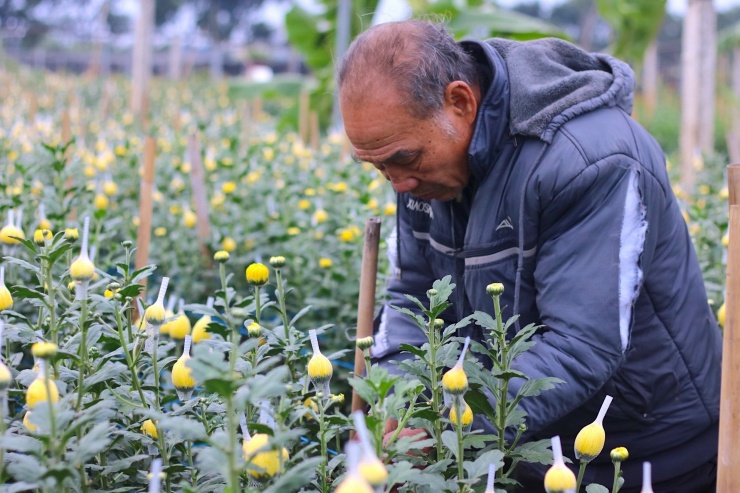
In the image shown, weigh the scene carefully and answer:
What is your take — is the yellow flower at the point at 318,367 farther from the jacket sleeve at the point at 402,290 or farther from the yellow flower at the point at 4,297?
the jacket sleeve at the point at 402,290

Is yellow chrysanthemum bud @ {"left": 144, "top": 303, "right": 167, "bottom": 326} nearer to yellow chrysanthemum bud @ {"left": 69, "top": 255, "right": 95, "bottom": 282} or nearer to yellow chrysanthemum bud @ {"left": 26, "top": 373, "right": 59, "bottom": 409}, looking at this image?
yellow chrysanthemum bud @ {"left": 69, "top": 255, "right": 95, "bottom": 282}

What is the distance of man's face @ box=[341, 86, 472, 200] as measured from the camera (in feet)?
5.21

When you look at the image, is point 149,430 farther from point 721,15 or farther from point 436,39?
point 721,15

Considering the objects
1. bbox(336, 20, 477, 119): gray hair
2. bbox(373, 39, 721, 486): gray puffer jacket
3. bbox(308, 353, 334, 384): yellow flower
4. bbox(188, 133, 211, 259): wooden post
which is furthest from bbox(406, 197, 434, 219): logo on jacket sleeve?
bbox(188, 133, 211, 259): wooden post

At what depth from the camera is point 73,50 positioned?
31.6m

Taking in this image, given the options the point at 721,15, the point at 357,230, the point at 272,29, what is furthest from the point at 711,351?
the point at 272,29

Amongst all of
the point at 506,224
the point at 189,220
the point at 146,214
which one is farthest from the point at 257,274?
the point at 189,220

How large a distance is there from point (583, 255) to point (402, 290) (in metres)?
0.62

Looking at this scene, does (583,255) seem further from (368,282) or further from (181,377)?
(181,377)

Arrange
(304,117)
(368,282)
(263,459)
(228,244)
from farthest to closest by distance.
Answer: (304,117) → (228,244) → (368,282) → (263,459)

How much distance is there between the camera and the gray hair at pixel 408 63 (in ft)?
5.18

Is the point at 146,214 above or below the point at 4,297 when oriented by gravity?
below

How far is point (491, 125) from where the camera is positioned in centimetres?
168

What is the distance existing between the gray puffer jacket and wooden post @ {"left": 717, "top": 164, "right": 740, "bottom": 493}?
25cm
